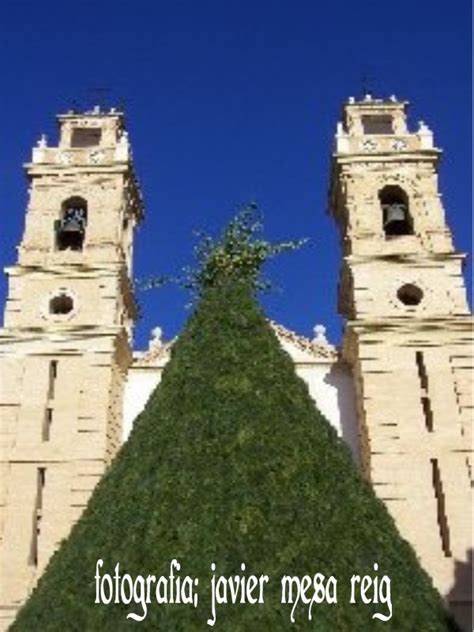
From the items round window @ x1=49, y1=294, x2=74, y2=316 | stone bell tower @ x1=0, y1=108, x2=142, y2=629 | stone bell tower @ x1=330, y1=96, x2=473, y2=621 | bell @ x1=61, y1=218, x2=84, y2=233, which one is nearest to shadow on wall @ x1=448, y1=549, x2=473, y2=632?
stone bell tower @ x1=330, y1=96, x2=473, y2=621

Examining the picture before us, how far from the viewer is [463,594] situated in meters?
19.5

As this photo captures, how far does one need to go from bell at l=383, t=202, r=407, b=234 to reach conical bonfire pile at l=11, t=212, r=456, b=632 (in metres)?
11.7

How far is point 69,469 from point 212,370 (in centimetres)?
Result: 793

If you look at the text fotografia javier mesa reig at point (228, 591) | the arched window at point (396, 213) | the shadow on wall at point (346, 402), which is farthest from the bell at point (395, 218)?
the text fotografia javier mesa reig at point (228, 591)

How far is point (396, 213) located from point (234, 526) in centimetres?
1504

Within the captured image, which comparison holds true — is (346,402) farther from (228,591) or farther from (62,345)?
(228,591)

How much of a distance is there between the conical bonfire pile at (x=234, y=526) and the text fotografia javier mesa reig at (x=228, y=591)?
0.02 metres

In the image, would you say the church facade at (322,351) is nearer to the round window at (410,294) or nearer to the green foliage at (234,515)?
the round window at (410,294)

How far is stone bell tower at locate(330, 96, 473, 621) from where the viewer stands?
810 inches

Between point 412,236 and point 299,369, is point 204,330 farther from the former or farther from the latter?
point 412,236

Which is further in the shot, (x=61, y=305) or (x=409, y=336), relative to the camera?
(x=61, y=305)

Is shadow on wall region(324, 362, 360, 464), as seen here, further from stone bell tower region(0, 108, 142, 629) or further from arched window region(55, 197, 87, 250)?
arched window region(55, 197, 87, 250)

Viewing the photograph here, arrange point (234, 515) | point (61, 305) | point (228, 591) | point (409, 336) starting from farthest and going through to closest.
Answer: point (61, 305), point (409, 336), point (234, 515), point (228, 591)

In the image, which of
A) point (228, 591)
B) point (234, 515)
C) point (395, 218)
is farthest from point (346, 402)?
point (228, 591)
